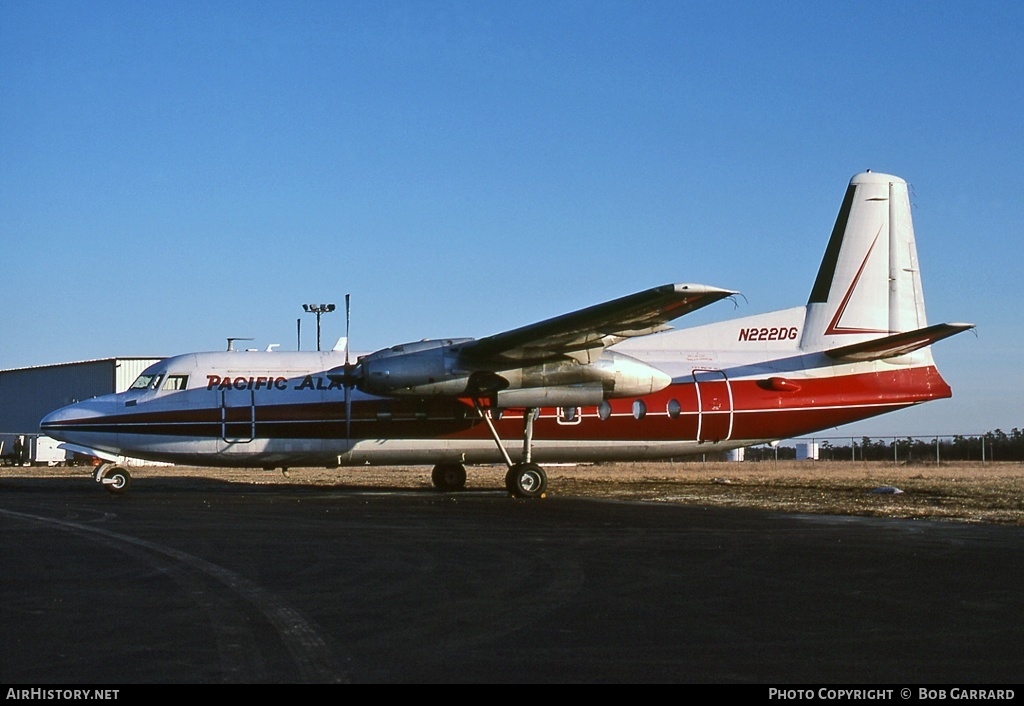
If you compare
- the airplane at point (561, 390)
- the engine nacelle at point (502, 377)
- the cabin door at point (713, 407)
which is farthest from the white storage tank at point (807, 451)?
the engine nacelle at point (502, 377)

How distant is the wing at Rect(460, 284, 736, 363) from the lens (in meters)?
17.8

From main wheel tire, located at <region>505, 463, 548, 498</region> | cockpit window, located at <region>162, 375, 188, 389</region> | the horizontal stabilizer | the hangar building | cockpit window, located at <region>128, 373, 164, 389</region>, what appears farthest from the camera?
the hangar building

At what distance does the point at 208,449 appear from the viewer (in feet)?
75.0

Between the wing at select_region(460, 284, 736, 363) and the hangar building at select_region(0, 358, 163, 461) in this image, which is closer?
the wing at select_region(460, 284, 736, 363)

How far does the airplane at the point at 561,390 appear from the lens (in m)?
22.4

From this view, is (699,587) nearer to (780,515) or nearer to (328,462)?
(780,515)

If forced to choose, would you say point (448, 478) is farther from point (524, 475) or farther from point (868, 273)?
point (868, 273)

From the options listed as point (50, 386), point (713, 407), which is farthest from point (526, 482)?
point (50, 386)

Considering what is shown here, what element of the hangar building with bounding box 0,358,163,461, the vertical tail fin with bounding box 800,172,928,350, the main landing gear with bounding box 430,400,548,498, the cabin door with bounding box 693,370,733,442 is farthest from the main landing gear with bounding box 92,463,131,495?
the hangar building with bounding box 0,358,163,461

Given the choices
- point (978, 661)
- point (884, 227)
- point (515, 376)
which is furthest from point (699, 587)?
point (884, 227)

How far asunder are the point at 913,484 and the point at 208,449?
17.6 metres

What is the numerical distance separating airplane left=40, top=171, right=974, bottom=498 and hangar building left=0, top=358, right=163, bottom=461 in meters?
43.4

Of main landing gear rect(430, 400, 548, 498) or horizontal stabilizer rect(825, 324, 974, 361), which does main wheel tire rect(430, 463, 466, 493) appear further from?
horizontal stabilizer rect(825, 324, 974, 361)

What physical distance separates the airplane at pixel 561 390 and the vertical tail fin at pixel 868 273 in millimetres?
35
